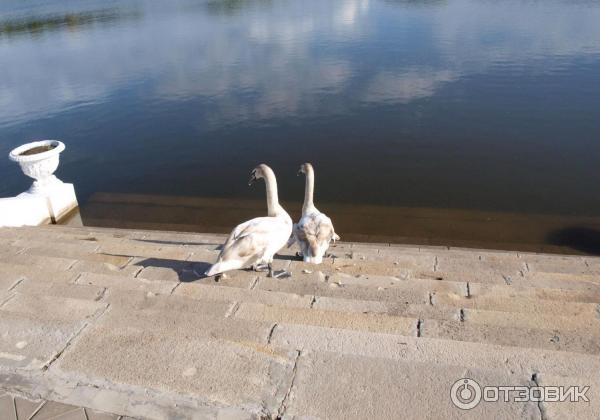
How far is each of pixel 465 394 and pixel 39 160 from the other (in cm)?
850

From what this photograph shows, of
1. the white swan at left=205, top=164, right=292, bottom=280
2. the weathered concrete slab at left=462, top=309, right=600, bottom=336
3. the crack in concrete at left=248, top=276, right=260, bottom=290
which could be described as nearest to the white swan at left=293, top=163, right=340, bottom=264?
the white swan at left=205, top=164, right=292, bottom=280

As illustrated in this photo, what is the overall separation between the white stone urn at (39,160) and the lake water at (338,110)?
10.1ft

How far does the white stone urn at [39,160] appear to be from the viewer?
892 centimetres

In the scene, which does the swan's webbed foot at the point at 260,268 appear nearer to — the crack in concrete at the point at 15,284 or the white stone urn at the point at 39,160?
the crack in concrete at the point at 15,284

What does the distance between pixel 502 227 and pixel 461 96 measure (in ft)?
27.8

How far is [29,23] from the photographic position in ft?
124

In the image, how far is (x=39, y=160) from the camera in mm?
8992

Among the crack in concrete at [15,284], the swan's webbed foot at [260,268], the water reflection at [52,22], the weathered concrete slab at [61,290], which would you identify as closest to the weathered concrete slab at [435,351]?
the weathered concrete slab at [61,290]

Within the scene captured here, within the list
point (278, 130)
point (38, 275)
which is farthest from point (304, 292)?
point (278, 130)

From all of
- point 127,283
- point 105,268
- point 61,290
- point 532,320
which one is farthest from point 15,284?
point 532,320

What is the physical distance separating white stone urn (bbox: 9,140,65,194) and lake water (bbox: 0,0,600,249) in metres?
3.07

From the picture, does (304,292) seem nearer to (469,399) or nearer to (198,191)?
(469,399)

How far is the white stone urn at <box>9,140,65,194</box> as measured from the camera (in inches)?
351

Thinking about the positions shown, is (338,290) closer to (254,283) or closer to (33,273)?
(254,283)
